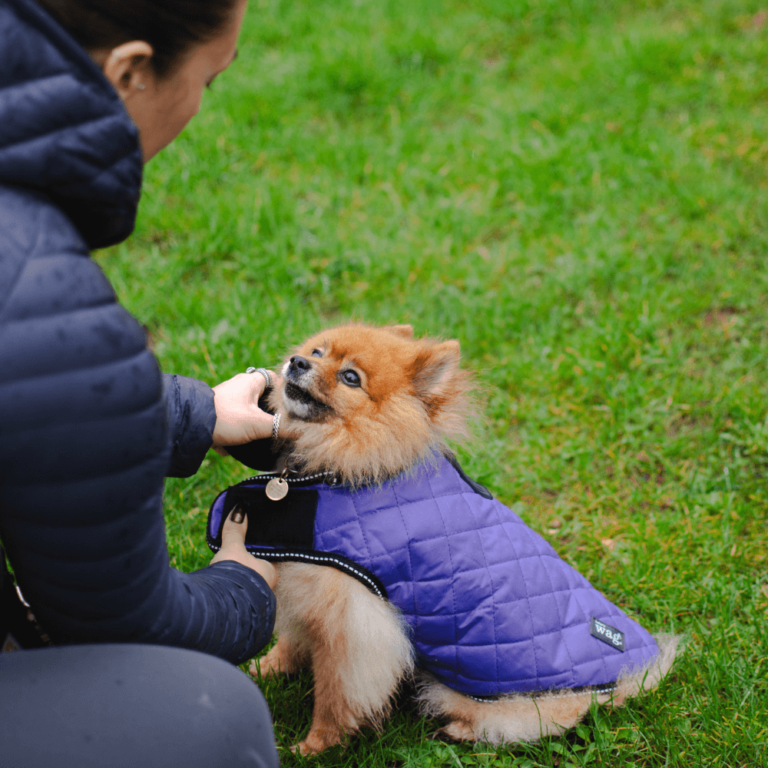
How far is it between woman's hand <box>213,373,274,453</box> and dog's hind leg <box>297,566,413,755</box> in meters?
0.45

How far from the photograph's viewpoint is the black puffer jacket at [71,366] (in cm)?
106

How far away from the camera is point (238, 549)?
6.05ft

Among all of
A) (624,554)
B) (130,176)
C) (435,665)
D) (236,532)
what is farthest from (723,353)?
(130,176)

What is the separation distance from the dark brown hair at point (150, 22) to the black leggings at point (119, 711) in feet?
3.68

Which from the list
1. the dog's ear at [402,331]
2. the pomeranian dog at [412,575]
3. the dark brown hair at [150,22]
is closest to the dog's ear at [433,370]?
the pomeranian dog at [412,575]

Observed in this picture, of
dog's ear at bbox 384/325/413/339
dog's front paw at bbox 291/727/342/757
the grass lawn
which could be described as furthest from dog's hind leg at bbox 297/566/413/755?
dog's ear at bbox 384/325/413/339

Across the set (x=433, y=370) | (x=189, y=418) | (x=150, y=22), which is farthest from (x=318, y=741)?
(x=150, y=22)

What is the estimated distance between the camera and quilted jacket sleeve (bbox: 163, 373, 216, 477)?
6.37 feet

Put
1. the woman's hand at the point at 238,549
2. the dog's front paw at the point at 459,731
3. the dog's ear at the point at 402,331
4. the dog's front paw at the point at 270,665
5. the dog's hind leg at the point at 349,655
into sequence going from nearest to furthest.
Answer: the woman's hand at the point at 238,549 < the dog's hind leg at the point at 349,655 < the dog's front paw at the point at 459,731 < the dog's front paw at the point at 270,665 < the dog's ear at the point at 402,331

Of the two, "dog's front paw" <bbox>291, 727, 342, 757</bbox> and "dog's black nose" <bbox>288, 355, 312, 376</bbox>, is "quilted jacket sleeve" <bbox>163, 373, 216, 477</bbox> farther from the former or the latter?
"dog's front paw" <bbox>291, 727, 342, 757</bbox>

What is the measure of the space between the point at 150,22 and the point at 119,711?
1.27 m

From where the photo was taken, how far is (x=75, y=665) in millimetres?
1233

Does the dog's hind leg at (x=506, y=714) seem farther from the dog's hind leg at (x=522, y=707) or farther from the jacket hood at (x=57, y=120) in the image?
the jacket hood at (x=57, y=120)

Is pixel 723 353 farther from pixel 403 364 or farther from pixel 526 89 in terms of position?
pixel 526 89
